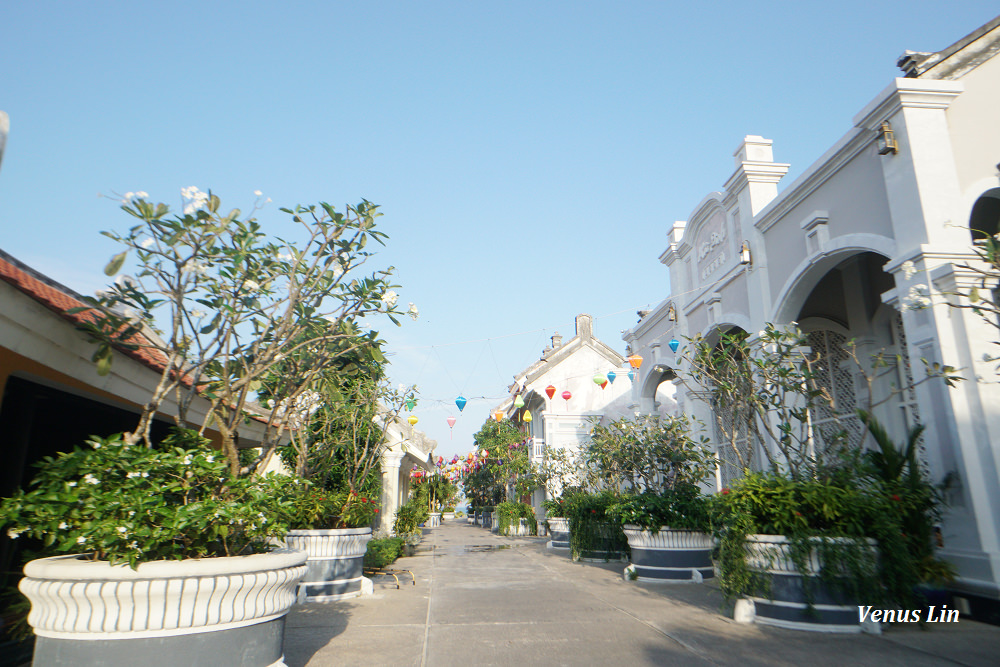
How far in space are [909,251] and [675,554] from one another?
522 cm

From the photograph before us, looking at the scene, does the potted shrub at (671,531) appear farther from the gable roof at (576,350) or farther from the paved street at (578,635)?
the gable roof at (576,350)

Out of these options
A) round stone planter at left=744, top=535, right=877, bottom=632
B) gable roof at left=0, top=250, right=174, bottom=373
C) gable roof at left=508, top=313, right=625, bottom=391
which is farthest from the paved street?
gable roof at left=508, top=313, right=625, bottom=391

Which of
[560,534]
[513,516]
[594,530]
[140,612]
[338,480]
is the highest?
[338,480]

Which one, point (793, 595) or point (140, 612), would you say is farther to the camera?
point (793, 595)

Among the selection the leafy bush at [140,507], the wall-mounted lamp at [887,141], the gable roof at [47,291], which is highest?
the wall-mounted lamp at [887,141]

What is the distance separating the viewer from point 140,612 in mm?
3148

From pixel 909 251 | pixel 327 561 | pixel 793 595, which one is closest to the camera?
pixel 793 595

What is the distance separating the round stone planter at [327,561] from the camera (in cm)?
746

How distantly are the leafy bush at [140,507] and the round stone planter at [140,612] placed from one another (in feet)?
0.44

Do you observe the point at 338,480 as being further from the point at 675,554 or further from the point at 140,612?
the point at 140,612

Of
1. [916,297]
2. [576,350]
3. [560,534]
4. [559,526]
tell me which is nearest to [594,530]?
[560,534]

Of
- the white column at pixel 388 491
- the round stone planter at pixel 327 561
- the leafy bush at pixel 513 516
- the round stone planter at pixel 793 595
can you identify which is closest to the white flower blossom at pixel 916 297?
the round stone planter at pixel 793 595

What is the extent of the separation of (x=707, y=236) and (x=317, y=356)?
31.5ft

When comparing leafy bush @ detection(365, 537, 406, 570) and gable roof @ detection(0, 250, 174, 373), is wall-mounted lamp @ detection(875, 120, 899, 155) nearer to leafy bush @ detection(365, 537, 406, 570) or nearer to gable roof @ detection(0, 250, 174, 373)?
gable roof @ detection(0, 250, 174, 373)
